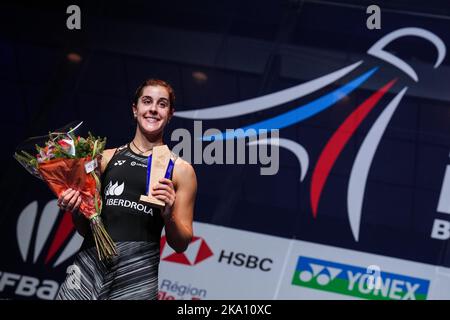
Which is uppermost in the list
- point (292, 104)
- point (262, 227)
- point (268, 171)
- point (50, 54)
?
point (50, 54)

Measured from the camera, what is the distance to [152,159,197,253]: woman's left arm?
88.3 inches

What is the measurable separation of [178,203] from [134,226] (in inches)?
6.7

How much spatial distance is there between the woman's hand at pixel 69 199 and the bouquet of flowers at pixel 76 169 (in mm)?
38

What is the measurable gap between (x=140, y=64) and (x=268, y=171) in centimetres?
127

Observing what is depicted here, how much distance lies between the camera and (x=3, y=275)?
5109 mm

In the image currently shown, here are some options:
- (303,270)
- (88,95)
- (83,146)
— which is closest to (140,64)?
(88,95)

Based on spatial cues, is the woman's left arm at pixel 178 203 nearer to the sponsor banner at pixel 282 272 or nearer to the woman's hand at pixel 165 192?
the woman's hand at pixel 165 192

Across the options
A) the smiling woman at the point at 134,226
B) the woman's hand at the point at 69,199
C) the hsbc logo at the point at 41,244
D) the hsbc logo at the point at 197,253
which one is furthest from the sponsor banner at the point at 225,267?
the woman's hand at the point at 69,199

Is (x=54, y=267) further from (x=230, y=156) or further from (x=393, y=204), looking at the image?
(x=393, y=204)

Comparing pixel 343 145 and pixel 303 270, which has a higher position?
pixel 343 145

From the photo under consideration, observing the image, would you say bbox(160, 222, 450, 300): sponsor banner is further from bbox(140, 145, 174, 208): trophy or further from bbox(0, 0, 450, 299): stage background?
bbox(140, 145, 174, 208): trophy

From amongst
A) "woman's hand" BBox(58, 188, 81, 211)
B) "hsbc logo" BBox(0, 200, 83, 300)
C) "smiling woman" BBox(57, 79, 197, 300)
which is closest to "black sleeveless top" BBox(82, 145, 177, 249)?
"smiling woman" BBox(57, 79, 197, 300)

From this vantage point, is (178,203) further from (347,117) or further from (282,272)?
(347,117)

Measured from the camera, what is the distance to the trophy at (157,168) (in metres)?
2.23
